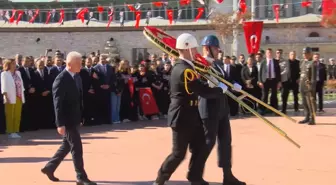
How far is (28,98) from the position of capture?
14.6m

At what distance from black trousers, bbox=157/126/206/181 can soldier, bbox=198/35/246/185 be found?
11 cm

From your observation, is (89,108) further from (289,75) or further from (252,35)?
(252,35)

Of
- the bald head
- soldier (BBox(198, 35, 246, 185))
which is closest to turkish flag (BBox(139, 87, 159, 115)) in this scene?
the bald head

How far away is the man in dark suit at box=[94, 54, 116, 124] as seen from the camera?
51.8 ft

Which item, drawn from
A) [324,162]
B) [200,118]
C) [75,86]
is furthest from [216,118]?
[324,162]

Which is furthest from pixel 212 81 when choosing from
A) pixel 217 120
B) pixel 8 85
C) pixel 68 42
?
pixel 68 42

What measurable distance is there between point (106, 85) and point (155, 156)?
5.91 metres

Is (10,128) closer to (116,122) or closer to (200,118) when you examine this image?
(116,122)

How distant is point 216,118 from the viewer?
7.68 metres

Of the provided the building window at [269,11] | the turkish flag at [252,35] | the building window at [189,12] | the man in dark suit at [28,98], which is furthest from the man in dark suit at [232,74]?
the building window at [269,11]

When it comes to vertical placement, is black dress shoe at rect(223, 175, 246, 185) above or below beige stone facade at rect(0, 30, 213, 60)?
below

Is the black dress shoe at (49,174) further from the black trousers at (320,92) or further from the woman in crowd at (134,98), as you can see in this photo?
the black trousers at (320,92)

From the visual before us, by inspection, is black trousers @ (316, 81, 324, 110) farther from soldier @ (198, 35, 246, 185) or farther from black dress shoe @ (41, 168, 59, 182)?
black dress shoe @ (41, 168, 59, 182)

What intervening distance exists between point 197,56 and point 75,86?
1723mm
